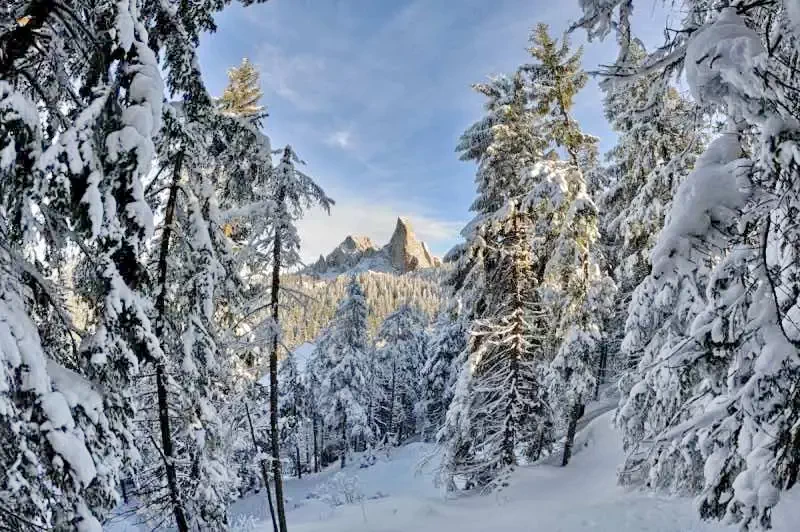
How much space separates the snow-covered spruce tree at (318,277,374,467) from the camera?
106 ft

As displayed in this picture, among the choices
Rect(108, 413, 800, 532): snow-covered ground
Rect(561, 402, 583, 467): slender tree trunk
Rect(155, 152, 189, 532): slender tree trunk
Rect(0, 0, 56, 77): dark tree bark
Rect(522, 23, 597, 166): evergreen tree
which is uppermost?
Rect(522, 23, 597, 166): evergreen tree

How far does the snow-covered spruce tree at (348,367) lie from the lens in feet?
106

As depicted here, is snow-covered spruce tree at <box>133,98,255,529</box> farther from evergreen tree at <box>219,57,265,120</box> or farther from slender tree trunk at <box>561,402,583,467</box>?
slender tree trunk at <box>561,402,583,467</box>

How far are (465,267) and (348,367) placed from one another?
68.2 feet

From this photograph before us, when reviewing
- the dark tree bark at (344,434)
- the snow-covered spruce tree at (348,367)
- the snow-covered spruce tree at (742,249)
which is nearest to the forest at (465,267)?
the snow-covered spruce tree at (742,249)

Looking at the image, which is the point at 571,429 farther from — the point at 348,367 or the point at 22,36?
the point at 348,367

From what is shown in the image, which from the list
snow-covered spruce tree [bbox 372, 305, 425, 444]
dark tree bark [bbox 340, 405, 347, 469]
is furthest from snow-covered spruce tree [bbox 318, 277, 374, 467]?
snow-covered spruce tree [bbox 372, 305, 425, 444]

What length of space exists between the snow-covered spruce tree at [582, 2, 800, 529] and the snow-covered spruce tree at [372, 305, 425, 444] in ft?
113

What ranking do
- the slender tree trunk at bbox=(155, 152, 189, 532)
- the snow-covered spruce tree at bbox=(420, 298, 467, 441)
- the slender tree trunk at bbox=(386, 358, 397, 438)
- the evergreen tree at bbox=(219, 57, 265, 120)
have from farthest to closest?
the slender tree trunk at bbox=(386, 358, 397, 438) < the snow-covered spruce tree at bbox=(420, 298, 467, 441) < the evergreen tree at bbox=(219, 57, 265, 120) < the slender tree trunk at bbox=(155, 152, 189, 532)

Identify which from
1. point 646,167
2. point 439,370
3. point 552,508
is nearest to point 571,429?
point 552,508

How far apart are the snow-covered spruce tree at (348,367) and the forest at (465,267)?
15.1 metres

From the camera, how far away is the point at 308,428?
147 feet

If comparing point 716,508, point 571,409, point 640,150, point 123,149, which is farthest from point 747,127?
point 640,150

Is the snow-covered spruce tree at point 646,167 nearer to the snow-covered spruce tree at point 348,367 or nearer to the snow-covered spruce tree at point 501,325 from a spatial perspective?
the snow-covered spruce tree at point 501,325
